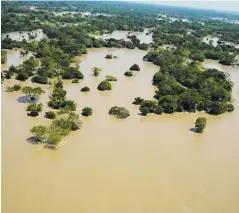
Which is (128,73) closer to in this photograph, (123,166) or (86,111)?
(86,111)

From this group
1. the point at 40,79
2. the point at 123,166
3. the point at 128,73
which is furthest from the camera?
the point at 128,73

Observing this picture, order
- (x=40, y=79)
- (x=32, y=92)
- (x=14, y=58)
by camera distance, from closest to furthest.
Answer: (x=32, y=92) < (x=40, y=79) < (x=14, y=58)

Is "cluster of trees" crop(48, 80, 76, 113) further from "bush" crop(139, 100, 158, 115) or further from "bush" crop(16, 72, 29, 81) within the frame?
"bush" crop(16, 72, 29, 81)

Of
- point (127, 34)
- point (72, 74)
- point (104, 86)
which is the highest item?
point (104, 86)

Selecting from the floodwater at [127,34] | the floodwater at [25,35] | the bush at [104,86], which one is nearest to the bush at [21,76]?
the bush at [104,86]

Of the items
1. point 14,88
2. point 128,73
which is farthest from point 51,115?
point 128,73

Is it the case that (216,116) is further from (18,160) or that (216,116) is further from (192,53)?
(192,53)

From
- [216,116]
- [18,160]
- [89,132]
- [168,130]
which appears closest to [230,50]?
[216,116]
